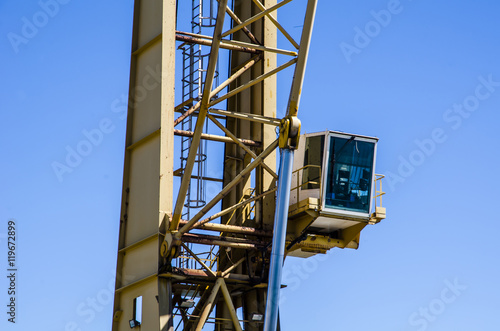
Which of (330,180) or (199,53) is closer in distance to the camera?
(330,180)

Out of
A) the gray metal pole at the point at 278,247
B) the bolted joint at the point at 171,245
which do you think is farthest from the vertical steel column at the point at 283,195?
the bolted joint at the point at 171,245

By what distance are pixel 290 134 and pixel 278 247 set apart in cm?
277

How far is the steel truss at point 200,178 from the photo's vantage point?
22906 mm

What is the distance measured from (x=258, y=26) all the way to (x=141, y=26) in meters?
3.61

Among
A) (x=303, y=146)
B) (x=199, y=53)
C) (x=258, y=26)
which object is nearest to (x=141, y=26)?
(x=199, y=53)

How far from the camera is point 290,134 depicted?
2122cm

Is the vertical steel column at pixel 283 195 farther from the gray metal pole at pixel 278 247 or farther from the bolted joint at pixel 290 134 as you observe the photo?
the bolted joint at pixel 290 134

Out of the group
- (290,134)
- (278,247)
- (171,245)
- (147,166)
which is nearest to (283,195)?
(278,247)

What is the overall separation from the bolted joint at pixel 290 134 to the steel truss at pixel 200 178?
24 mm

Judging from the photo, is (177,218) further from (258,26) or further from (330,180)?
(258,26)

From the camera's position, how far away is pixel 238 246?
2414 centimetres

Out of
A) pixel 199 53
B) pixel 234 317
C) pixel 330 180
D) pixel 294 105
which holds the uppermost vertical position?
pixel 199 53

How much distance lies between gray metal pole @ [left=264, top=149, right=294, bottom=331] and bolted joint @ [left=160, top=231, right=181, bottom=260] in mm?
3547

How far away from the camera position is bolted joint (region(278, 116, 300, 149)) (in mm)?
21234
